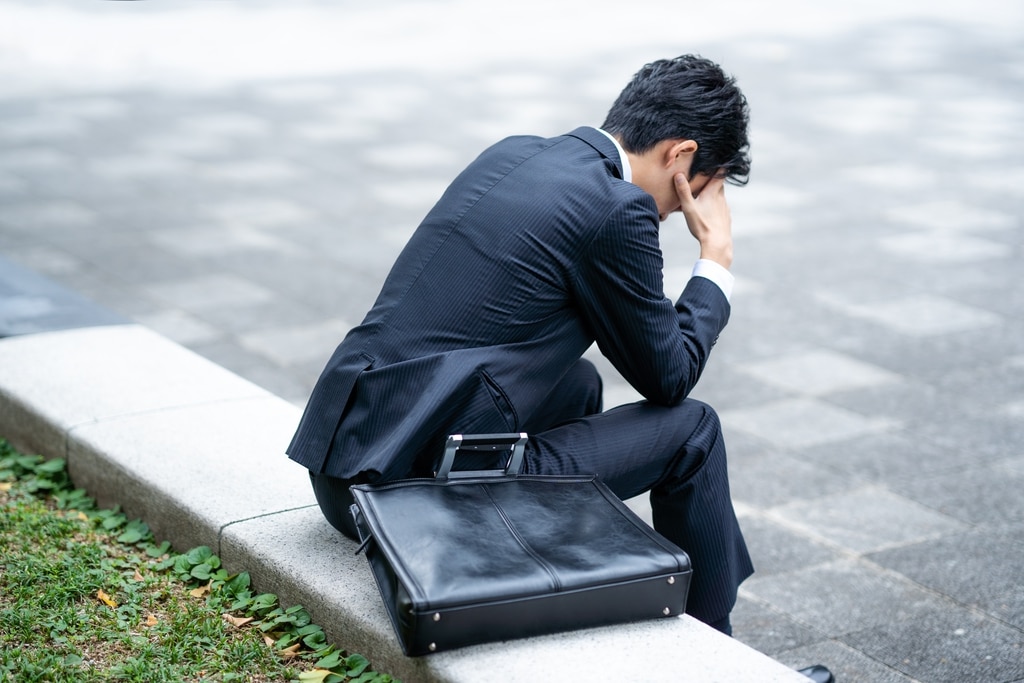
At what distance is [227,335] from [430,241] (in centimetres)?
330

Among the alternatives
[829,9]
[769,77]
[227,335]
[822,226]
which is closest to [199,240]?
[227,335]

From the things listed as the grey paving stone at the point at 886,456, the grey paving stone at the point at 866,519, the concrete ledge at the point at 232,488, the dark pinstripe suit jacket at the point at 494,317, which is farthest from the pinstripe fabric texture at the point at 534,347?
the grey paving stone at the point at 886,456

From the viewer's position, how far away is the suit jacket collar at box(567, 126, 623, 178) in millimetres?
2971

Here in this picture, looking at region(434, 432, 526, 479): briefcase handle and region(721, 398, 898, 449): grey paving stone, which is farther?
region(721, 398, 898, 449): grey paving stone

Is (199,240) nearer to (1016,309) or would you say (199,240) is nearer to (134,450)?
(134,450)

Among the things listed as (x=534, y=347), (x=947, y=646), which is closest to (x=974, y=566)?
(x=947, y=646)

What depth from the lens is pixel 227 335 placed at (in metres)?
5.98

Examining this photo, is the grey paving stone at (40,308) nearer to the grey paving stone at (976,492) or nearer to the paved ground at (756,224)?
the paved ground at (756,224)

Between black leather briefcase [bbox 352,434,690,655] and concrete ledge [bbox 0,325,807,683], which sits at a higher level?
black leather briefcase [bbox 352,434,690,655]

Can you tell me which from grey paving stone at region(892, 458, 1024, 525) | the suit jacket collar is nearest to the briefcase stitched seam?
the suit jacket collar

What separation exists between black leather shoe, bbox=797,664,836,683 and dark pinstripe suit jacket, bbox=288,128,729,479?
0.79 meters

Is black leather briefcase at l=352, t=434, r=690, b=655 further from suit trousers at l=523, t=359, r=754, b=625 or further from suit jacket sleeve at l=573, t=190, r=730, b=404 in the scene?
suit jacket sleeve at l=573, t=190, r=730, b=404

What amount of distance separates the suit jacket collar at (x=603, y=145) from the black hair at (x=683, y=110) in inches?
2.5

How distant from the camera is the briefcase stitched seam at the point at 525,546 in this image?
2488 mm
